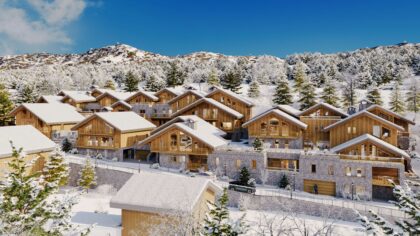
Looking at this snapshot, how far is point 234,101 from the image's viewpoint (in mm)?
57750

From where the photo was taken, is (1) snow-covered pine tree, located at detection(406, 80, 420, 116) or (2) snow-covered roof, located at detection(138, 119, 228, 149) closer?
(2) snow-covered roof, located at detection(138, 119, 228, 149)

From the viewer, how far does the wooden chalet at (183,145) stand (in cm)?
4184

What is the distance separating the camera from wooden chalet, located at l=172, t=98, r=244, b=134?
54031 mm

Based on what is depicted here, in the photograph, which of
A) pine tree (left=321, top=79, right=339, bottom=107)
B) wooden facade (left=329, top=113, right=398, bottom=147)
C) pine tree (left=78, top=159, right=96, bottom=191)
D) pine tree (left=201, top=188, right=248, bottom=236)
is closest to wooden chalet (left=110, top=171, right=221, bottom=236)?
pine tree (left=201, top=188, right=248, bottom=236)

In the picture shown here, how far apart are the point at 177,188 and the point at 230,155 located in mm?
17484

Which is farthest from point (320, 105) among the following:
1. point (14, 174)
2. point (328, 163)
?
point (14, 174)

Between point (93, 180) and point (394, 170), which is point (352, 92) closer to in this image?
point (394, 170)

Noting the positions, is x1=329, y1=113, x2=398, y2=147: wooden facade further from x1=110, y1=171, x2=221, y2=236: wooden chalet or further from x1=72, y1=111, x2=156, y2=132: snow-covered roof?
x1=72, y1=111, x2=156, y2=132: snow-covered roof

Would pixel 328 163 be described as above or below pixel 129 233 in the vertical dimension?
above

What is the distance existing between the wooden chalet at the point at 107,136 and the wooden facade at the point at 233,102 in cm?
1629

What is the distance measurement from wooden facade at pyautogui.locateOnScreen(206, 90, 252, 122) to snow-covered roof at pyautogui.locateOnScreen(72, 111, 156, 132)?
1374 centimetres

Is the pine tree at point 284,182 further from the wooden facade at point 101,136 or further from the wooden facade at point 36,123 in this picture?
the wooden facade at point 36,123

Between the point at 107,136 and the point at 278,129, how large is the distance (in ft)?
82.8

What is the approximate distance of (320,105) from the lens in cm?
4991
